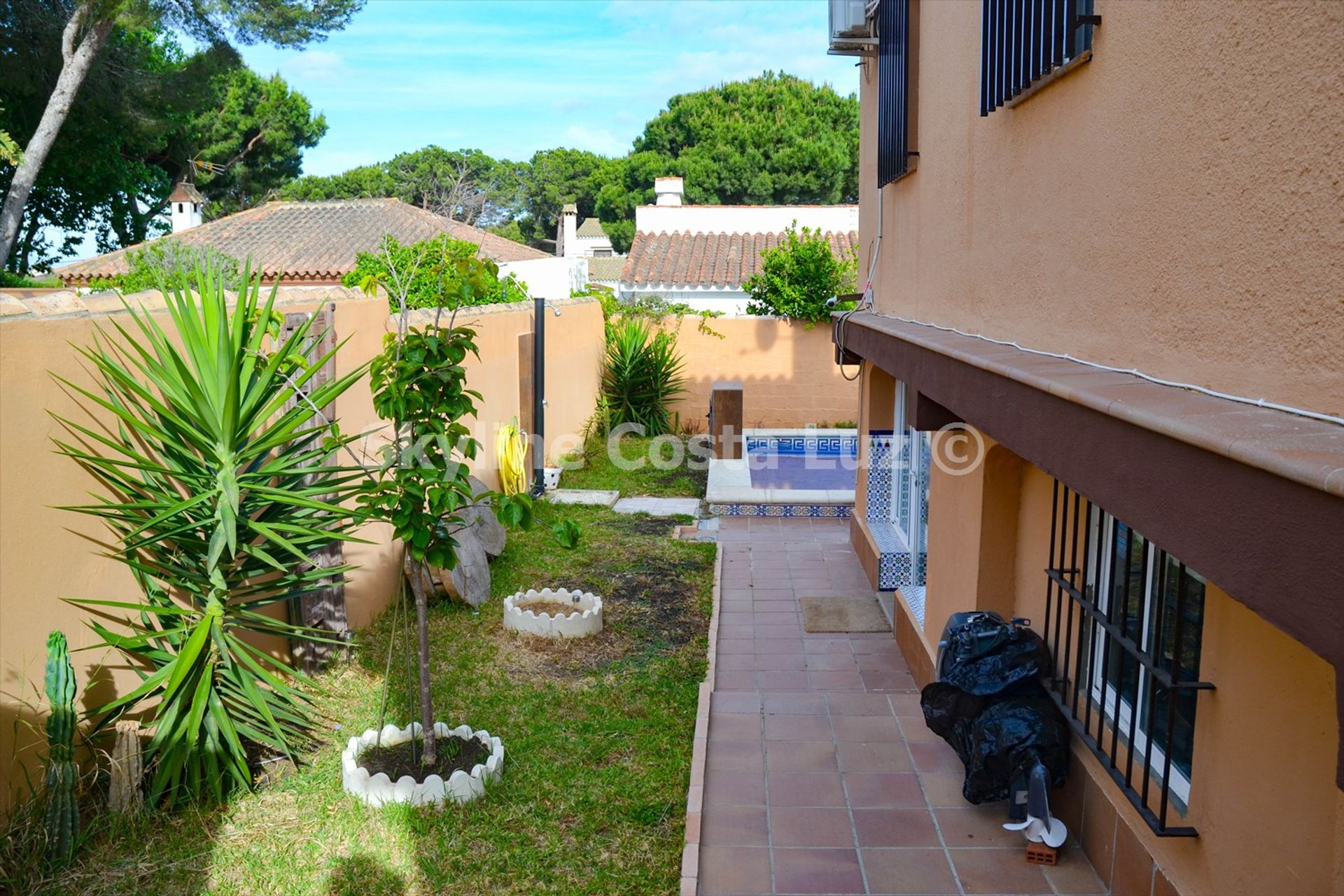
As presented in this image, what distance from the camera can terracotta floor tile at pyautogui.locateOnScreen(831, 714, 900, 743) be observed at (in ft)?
20.1

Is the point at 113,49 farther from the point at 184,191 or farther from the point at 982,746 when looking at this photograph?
the point at 982,746

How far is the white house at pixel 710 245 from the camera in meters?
24.2

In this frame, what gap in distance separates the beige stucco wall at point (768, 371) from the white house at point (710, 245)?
161 inches

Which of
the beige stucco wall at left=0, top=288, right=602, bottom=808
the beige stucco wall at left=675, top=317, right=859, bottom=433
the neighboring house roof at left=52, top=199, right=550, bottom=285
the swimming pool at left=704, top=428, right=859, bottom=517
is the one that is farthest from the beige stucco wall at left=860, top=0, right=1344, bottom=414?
the neighboring house roof at left=52, top=199, right=550, bottom=285

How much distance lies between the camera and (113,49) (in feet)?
76.3

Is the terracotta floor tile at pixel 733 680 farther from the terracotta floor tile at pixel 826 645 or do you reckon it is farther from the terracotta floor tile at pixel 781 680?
the terracotta floor tile at pixel 826 645

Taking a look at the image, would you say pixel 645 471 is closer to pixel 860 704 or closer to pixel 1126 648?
pixel 860 704

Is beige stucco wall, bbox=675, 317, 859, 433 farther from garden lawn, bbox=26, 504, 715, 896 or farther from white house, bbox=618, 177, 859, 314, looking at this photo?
garden lawn, bbox=26, 504, 715, 896

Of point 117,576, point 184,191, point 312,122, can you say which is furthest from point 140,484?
point 312,122

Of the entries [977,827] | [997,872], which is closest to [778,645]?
[977,827]

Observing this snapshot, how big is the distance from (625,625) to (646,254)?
1850cm

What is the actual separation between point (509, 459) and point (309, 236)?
16.5 m

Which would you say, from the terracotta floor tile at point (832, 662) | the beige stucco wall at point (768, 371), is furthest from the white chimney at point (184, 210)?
the terracotta floor tile at point (832, 662)

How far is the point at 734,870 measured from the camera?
468 centimetres
